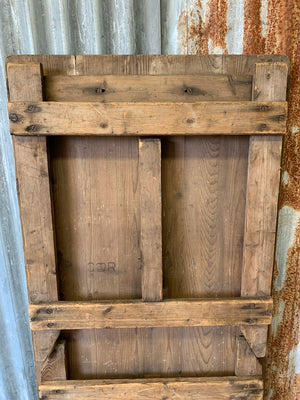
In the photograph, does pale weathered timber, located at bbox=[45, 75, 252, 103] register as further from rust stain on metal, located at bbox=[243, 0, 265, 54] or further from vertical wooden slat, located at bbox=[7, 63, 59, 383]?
rust stain on metal, located at bbox=[243, 0, 265, 54]

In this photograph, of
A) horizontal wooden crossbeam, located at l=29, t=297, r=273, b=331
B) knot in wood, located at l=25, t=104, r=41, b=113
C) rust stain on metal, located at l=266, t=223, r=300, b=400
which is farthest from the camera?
rust stain on metal, located at l=266, t=223, r=300, b=400

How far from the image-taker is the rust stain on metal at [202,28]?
1.07 meters

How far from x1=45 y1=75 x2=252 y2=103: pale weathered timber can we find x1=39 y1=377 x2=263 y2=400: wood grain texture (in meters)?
1.00

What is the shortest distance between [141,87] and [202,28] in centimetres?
43

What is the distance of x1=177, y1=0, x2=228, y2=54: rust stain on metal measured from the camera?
1.07 metres

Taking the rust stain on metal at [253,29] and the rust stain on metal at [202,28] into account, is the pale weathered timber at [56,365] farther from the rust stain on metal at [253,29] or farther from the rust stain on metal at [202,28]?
the rust stain on metal at [253,29]

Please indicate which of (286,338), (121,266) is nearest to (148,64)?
(121,266)

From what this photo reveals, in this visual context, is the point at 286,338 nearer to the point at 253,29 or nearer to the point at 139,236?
the point at 139,236

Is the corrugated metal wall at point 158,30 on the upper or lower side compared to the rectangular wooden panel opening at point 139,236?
upper

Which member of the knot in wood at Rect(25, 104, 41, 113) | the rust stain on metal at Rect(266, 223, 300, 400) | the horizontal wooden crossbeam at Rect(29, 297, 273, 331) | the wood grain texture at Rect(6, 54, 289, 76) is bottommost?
the rust stain on metal at Rect(266, 223, 300, 400)

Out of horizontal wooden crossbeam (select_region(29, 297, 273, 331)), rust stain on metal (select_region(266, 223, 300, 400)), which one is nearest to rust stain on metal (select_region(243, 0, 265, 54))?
rust stain on metal (select_region(266, 223, 300, 400))

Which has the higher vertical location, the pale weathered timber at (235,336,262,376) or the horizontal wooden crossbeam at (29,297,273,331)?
the horizontal wooden crossbeam at (29,297,273,331)

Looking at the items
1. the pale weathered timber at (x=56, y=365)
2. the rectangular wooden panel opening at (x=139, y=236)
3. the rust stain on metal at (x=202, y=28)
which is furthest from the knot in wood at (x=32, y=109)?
the pale weathered timber at (x=56, y=365)

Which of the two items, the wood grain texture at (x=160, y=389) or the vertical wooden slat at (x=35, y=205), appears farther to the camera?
the wood grain texture at (x=160, y=389)
